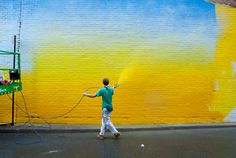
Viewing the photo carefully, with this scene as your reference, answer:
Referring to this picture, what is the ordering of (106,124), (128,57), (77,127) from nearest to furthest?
(106,124) → (77,127) → (128,57)

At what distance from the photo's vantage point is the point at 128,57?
12.5m

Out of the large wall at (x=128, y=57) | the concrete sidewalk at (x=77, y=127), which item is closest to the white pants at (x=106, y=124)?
the concrete sidewalk at (x=77, y=127)

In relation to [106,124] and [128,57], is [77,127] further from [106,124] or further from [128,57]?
[128,57]

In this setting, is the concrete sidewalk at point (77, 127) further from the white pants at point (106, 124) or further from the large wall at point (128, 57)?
the white pants at point (106, 124)

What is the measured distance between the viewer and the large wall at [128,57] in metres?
12.4

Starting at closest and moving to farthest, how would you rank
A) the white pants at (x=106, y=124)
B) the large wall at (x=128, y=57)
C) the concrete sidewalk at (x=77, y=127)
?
the white pants at (x=106, y=124) → the concrete sidewalk at (x=77, y=127) → the large wall at (x=128, y=57)

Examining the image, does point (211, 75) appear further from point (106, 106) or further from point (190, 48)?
point (106, 106)

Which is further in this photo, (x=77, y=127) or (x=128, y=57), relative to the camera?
(x=128, y=57)

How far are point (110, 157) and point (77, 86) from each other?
15.0 feet

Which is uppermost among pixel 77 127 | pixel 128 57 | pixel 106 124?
pixel 128 57

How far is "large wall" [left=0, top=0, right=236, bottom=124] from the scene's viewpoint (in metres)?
12.4

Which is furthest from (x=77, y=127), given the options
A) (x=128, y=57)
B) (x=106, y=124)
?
(x=128, y=57)

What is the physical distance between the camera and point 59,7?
12602 millimetres

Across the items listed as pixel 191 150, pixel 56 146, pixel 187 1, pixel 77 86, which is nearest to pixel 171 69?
pixel 187 1
